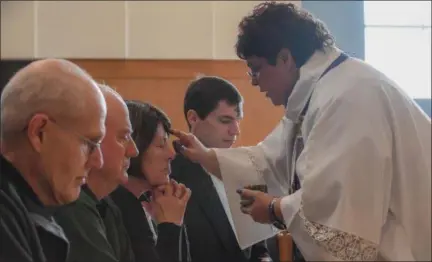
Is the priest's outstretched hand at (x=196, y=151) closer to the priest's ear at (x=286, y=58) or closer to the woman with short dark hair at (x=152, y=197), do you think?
the woman with short dark hair at (x=152, y=197)

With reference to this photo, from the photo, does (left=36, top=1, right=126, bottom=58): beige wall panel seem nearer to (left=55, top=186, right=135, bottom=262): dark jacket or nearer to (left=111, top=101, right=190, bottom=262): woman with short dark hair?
(left=111, top=101, right=190, bottom=262): woman with short dark hair

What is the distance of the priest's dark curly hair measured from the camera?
1.96m

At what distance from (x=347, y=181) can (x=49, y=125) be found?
735 millimetres

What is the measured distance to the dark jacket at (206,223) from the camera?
2.11m

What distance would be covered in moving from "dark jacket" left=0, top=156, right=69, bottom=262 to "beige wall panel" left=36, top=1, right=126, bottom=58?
116 inches

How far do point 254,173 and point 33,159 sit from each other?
111cm

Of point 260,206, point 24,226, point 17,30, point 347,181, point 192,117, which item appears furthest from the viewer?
point 17,30

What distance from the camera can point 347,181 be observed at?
1.67m

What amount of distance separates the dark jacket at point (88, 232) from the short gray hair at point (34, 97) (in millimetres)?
244

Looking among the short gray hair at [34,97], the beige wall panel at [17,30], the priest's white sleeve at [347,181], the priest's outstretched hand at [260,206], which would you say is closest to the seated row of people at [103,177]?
the short gray hair at [34,97]

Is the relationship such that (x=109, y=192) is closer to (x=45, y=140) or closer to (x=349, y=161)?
(x=45, y=140)

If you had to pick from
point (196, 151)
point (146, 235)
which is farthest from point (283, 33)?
point (146, 235)

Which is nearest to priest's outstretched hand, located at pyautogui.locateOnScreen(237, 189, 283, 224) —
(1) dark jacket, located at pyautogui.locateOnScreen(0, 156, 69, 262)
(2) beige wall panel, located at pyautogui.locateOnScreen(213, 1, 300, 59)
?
(1) dark jacket, located at pyautogui.locateOnScreen(0, 156, 69, 262)

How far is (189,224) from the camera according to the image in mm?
2139
